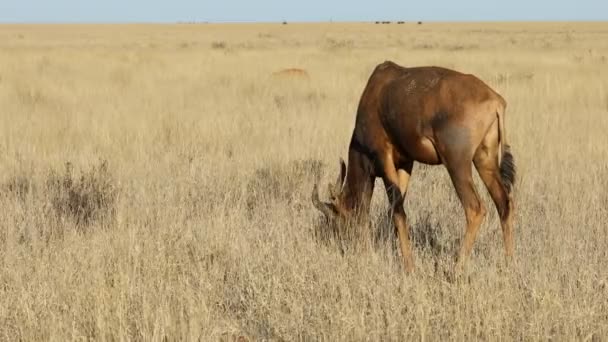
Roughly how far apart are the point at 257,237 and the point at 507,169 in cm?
195

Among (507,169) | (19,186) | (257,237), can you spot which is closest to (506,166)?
(507,169)

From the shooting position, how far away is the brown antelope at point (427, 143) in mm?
5008

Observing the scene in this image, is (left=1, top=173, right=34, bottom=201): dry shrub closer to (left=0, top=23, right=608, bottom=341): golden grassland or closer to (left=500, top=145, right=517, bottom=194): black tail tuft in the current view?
(left=0, top=23, right=608, bottom=341): golden grassland

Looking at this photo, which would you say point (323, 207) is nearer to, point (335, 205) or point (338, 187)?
point (335, 205)

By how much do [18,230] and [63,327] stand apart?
2210mm

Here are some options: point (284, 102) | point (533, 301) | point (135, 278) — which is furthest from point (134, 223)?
point (284, 102)

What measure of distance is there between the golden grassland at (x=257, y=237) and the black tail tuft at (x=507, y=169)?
472 millimetres

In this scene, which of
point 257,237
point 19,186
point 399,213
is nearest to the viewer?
point 399,213

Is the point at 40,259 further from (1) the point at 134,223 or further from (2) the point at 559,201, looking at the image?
(2) the point at 559,201

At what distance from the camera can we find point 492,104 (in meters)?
5.08

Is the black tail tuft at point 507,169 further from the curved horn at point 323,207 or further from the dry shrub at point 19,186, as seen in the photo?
the dry shrub at point 19,186

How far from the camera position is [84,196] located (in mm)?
6898

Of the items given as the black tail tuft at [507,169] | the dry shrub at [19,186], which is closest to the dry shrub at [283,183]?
the black tail tuft at [507,169]

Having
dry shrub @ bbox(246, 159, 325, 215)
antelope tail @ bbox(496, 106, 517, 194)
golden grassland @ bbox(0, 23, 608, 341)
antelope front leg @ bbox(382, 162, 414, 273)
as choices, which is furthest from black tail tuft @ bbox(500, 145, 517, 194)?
dry shrub @ bbox(246, 159, 325, 215)
